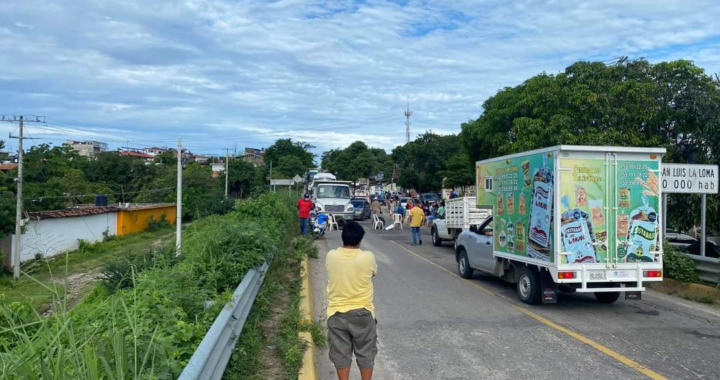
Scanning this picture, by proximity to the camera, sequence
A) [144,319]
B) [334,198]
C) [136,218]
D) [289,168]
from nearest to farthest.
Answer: [144,319] → [334,198] → [136,218] → [289,168]

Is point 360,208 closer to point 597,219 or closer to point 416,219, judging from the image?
point 416,219

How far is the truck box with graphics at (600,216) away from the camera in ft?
30.3

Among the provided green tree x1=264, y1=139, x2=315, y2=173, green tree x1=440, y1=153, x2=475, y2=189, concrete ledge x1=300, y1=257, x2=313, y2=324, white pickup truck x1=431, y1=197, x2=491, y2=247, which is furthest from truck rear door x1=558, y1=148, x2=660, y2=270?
green tree x1=264, y1=139, x2=315, y2=173

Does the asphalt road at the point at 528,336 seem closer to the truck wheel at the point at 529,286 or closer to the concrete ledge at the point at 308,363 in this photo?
the truck wheel at the point at 529,286

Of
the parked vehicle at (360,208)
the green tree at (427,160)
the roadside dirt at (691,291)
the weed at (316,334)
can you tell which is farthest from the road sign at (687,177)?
the green tree at (427,160)

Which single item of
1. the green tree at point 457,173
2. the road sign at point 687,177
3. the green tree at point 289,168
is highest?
the green tree at point 289,168

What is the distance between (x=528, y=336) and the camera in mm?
7996

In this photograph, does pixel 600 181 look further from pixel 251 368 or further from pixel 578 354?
pixel 251 368

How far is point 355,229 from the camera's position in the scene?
5.38 m

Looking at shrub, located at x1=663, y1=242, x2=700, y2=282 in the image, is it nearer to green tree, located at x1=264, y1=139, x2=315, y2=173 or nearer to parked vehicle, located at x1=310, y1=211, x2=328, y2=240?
parked vehicle, located at x1=310, y1=211, x2=328, y2=240

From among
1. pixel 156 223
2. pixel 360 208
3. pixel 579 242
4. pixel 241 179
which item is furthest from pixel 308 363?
pixel 241 179

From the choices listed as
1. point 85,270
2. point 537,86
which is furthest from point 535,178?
point 85,270

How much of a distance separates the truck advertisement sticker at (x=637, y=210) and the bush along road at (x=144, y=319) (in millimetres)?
5490

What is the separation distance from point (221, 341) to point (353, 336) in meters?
1.15
